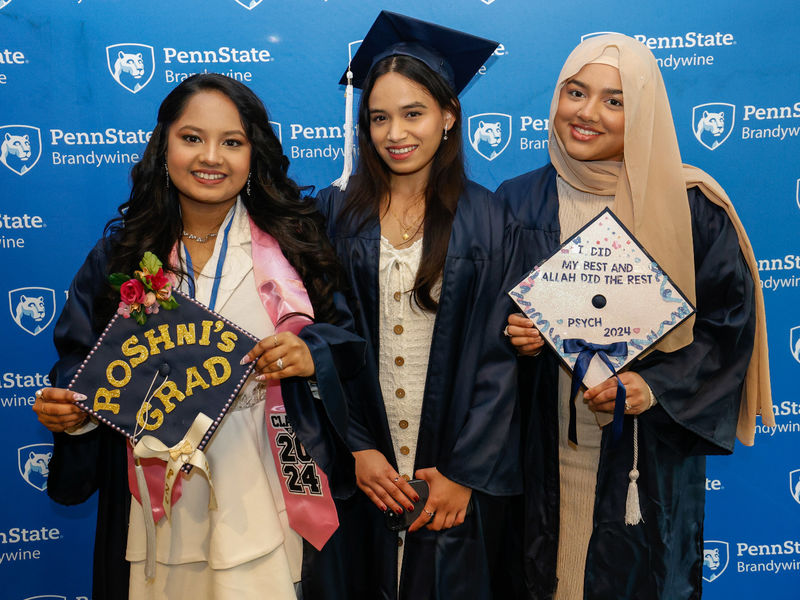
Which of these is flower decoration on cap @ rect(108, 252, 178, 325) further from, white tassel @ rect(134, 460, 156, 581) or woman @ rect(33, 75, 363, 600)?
white tassel @ rect(134, 460, 156, 581)

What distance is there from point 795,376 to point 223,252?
8.79 feet

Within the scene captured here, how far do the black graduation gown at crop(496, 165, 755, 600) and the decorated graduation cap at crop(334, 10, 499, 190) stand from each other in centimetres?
52

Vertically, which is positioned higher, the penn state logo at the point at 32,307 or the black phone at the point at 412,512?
the penn state logo at the point at 32,307

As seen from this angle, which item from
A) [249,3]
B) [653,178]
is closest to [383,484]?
[653,178]

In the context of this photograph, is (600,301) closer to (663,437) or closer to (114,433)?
(663,437)

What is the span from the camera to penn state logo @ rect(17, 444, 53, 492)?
307 cm

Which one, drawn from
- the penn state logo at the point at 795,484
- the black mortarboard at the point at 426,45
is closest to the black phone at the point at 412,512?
the black mortarboard at the point at 426,45

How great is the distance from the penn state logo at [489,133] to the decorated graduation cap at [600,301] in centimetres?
110

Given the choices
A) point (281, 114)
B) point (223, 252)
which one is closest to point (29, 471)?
point (223, 252)

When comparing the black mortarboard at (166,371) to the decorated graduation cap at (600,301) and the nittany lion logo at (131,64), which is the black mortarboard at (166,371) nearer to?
the decorated graduation cap at (600,301)

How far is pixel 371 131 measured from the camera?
7.13 feet

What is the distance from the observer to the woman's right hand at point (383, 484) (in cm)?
208

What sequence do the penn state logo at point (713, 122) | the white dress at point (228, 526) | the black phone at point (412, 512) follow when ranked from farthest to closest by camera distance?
the penn state logo at point (713, 122), the black phone at point (412, 512), the white dress at point (228, 526)

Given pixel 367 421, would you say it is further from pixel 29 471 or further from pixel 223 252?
pixel 29 471
